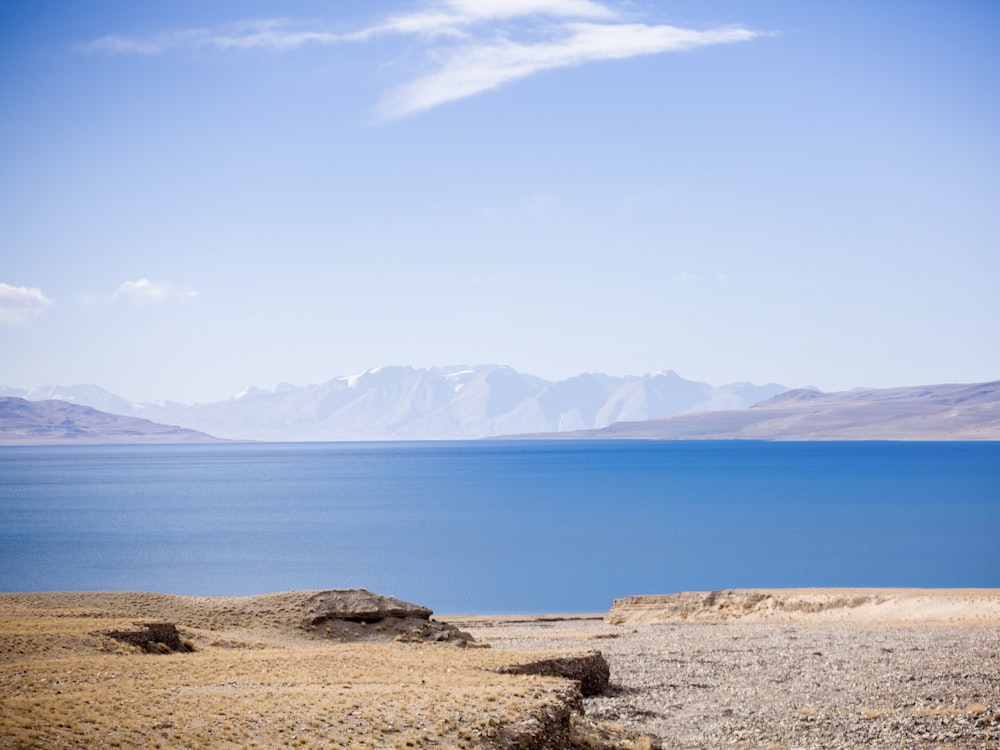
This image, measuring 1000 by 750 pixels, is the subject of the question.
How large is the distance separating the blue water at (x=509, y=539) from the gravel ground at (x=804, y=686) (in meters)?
23.8

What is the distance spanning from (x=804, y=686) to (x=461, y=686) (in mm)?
10325

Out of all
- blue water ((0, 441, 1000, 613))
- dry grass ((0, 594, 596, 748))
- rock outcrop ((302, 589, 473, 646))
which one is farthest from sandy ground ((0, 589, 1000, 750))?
blue water ((0, 441, 1000, 613))

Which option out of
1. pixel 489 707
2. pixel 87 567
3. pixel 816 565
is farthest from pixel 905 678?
pixel 87 567

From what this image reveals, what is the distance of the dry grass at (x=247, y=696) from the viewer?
1467 cm

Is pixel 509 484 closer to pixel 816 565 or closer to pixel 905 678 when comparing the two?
pixel 816 565

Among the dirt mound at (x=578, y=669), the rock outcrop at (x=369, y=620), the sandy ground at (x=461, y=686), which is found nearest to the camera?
the sandy ground at (x=461, y=686)

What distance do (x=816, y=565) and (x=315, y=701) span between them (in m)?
61.0

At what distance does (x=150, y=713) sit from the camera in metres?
15.4

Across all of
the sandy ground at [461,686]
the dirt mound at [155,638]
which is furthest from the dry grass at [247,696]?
the dirt mound at [155,638]

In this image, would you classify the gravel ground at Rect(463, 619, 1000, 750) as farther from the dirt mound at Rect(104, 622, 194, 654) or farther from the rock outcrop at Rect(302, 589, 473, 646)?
the dirt mound at Rect(104, 622, 194, 654)

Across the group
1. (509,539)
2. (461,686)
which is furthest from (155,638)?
(509,539)

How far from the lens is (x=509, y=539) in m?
90.4

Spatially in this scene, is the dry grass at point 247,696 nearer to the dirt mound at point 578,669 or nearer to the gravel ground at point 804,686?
the dirt mound at point 578,669

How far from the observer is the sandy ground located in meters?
15.6
